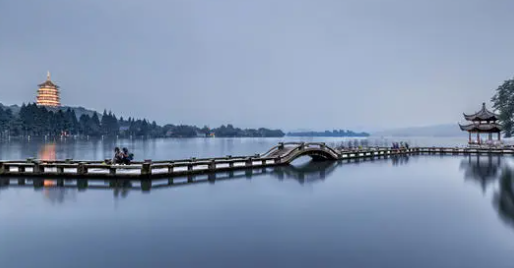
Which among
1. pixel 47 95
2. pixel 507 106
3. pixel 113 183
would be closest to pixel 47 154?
pixel 113 183

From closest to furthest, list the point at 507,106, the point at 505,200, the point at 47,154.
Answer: the point at 505,200 → the point at 47,154 → the point at 507,106

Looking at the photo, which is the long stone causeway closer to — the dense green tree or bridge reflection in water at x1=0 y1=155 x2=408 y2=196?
bridge reflection in water at x1=0 y1=155 x2=408 y2=196

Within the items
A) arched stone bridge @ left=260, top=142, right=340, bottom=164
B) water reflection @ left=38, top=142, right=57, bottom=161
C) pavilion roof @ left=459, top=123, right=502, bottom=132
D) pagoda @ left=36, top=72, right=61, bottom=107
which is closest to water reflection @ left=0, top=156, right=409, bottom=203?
arched stone bridge @ left=260, top=142, right=340, bottom=164

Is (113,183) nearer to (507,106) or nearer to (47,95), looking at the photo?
(507,106)

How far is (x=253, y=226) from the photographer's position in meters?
11.6

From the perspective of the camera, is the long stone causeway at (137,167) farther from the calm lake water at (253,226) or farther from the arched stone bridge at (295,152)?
the calm lake water at (253,226)

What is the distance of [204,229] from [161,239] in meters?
1.64

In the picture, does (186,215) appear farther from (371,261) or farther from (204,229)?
(371,261)

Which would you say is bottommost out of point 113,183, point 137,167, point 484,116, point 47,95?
point 113,183

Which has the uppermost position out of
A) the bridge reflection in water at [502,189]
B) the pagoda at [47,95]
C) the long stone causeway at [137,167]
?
the pagoda at [47,95]

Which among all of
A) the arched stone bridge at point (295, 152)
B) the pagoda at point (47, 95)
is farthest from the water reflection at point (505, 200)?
the pagoda at point (47, 95)

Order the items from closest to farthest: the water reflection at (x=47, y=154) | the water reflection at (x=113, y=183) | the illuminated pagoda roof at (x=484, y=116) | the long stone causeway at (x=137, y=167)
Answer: the water reflection at (x=113, y=183) → the long stone causeway at (x=137, y=167) → the water reflection at (x=47, y=154) → the illuminated pagoda roof at (x=484, y=116)

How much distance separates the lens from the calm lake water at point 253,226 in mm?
8555

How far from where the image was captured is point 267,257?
858 centimetres
